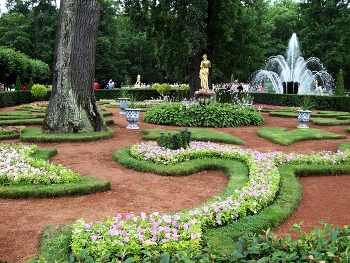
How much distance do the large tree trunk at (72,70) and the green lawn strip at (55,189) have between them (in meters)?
4.43

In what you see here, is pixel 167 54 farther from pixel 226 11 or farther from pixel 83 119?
pixel 83 119

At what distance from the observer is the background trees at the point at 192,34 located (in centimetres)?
1848

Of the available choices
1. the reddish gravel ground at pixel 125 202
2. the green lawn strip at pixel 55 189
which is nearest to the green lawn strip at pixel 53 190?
the green lawn strip at pixel 55 189

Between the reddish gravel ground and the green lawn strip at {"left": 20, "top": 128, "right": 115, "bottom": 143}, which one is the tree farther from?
the reddish gravel ground

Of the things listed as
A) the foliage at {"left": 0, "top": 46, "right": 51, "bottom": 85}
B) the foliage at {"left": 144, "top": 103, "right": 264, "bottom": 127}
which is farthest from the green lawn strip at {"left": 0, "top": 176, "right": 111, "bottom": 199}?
the foliage at {"left": 0, "top": 46, "right": 51, "bottom": 85}

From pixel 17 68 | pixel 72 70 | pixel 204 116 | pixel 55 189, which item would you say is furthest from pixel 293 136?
pixel 17 68

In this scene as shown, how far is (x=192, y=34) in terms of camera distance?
54.4ft

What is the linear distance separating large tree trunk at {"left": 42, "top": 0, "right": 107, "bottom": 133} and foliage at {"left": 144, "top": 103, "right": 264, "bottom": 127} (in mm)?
3703

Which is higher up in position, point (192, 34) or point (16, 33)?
point (16, 33)

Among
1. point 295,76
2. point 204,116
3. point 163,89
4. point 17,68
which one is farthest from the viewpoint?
point 163,89

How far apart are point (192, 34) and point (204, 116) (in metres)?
5.38

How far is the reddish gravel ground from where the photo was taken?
3994 millimetres

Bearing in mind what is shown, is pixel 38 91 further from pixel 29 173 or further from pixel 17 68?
pixel 29 173

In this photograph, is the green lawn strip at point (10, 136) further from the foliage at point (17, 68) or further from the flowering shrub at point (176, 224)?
the foliage at point (17, 68)
